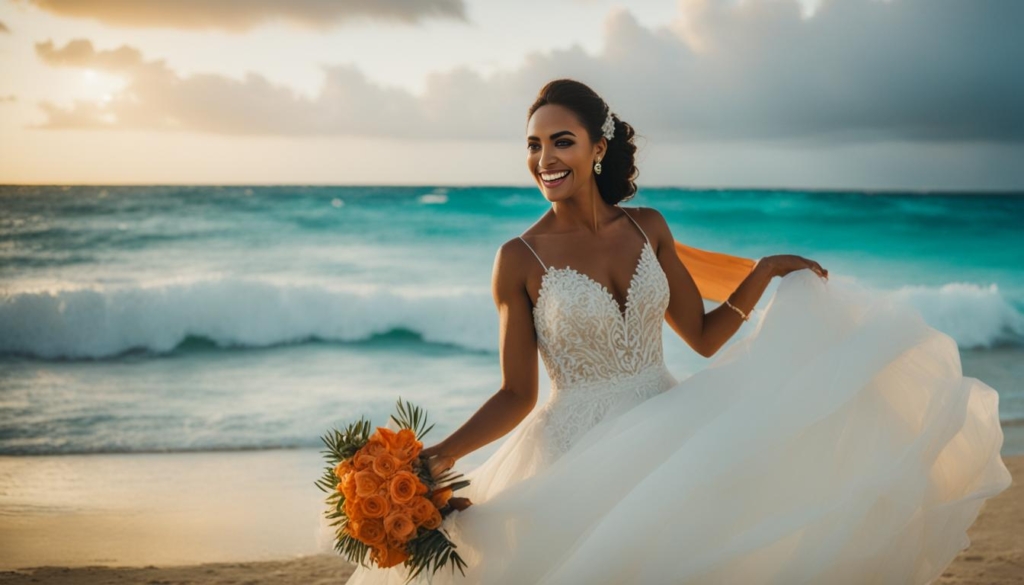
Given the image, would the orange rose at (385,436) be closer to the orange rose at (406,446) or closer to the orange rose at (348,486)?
the orange rose at (406,446)

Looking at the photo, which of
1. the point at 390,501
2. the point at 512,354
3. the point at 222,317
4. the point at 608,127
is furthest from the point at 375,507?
the point at 222,317

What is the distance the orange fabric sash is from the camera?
3.48m

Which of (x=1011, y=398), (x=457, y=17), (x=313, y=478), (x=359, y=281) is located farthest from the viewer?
(x=359, y=281)

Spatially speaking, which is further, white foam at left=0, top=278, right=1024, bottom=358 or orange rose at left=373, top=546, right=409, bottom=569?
white foam at left=0, top=278, right=1024, bottom=358

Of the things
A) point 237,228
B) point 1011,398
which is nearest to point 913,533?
point 1011,398

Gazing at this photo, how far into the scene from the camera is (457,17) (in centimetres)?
1686

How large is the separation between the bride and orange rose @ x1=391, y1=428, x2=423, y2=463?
8 cm

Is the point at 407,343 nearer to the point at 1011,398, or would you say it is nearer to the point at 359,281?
the point at 359,281

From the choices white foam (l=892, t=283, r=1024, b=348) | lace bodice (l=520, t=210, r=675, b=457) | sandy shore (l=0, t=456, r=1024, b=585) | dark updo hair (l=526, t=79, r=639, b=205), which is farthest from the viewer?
white foam (l=892, t=283, r=1024, b=348)

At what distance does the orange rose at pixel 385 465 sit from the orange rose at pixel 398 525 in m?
0.11

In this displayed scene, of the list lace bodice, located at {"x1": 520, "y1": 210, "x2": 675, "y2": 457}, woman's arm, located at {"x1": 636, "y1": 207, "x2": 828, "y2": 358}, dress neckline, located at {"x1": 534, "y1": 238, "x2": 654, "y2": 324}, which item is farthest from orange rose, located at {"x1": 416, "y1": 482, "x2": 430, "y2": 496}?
woman's arm, located at {"x1": 636, "y1": 207, "x2": 828, "y2": 358}

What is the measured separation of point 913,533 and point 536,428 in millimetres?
1198

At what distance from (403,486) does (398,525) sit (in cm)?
11

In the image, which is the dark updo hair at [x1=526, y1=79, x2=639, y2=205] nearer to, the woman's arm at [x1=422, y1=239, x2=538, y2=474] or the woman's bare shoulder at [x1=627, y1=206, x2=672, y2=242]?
the woman's bare shoulder at [x1=627, y1=206, x2=672, y2=242]
